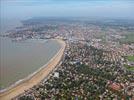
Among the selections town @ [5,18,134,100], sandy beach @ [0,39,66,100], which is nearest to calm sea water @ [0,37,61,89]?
sandy beach @ [0,39,66,100]

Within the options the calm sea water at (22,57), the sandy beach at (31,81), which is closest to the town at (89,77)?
the sandy beach at (31,81)

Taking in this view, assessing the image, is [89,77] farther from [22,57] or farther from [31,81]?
[22,57]

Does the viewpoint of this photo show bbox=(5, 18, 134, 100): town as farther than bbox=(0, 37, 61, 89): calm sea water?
No

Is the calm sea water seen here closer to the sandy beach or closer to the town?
the sandy beach

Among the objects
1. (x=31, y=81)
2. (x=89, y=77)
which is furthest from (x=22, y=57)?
(x=89, y=77)

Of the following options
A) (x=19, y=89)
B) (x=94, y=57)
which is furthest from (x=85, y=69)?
(x=19, y=89)

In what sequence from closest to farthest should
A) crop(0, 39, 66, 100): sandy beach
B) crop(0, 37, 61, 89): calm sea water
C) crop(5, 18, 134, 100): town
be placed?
crop(0, 39, 66, 100): sandy beach, crop(5, 18, 134, 100): town, crop(0, 37, 61, 89): calm sea water
